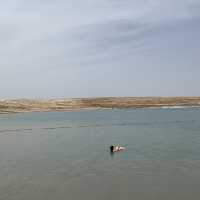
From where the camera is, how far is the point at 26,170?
1168 inches

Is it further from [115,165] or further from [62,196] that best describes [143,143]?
[62,196]

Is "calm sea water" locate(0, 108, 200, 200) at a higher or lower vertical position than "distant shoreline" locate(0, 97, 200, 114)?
lower

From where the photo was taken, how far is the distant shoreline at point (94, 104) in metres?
143

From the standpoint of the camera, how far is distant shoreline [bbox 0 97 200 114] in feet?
468

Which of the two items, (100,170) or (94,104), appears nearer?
(100,170)

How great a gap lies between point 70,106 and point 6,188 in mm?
131922

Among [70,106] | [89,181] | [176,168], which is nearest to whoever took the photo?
[89,181]

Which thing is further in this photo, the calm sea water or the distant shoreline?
the distant shoreline

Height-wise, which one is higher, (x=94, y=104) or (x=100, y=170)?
(x=94, y=104)

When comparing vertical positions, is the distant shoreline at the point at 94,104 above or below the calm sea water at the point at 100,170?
above

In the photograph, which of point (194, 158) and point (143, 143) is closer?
point (194, 158)

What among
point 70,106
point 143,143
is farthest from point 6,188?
point 70,106

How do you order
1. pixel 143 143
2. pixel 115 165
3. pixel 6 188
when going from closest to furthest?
pixel 6 188 < pixel 115 165 < pixel 143 143

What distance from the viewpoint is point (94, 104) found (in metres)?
163
